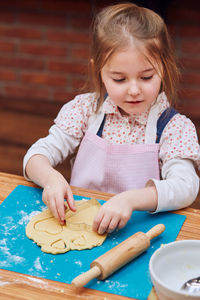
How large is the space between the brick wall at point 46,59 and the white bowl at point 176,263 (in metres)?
2.16

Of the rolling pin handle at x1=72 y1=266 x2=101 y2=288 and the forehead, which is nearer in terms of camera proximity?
the rolling pin handle at x1=72 y1=266 x2=101 y2=288

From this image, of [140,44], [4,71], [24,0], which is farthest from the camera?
[4,71]

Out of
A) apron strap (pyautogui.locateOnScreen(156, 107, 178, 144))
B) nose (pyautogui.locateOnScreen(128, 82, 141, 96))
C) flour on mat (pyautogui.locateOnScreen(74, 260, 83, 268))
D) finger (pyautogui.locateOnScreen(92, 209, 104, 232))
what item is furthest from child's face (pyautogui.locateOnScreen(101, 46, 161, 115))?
flour on mat (pyautogui.locateOnScreen(74, 260, 83, 268))

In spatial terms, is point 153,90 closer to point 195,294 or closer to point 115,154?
point 115,154

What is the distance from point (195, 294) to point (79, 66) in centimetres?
282

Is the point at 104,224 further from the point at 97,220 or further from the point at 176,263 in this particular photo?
the point at 176,263

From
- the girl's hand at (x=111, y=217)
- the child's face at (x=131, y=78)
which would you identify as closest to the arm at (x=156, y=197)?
the girl's hand at (x=111, y=217)

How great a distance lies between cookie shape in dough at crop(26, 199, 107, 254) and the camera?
36.3 inches

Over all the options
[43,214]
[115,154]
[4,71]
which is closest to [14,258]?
[43,214]

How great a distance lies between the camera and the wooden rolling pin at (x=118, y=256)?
79 cm

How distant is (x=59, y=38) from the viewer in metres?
3.28

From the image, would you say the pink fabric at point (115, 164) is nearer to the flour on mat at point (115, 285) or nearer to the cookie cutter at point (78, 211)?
the cookie cutter at point (78, 211)

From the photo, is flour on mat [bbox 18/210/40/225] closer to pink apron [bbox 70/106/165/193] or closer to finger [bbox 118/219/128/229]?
finger [bbox 118/219/128/229]

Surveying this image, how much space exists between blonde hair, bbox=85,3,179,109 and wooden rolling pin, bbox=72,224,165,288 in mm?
493
